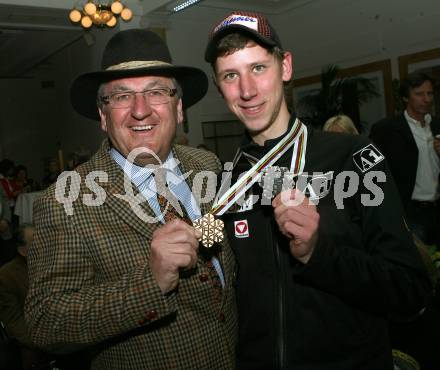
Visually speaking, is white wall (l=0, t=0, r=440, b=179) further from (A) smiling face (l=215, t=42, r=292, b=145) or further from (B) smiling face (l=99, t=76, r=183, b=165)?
(B) smiling face (l=99, t=76, r=183, b=165)

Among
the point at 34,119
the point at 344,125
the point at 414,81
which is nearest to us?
the point at 344,125

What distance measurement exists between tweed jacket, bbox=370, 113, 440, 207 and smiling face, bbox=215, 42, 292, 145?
3.33 metres

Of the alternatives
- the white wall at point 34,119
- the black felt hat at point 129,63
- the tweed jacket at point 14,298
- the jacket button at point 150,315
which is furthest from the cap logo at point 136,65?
the white wall at point 34,119

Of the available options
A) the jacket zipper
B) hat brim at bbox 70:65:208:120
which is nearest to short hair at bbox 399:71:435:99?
hat brim at bbox 70:65:208:120

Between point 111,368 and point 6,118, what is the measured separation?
550 inches

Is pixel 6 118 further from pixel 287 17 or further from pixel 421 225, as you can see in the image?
pixel 421 225

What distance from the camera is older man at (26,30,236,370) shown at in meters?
1.47

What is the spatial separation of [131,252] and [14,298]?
9.11 ft

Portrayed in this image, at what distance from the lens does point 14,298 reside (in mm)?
3908

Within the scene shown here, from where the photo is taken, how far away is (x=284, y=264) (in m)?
1.56

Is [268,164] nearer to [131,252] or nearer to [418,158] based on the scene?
[131,252]

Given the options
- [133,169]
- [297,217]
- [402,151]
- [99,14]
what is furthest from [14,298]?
[99,14]

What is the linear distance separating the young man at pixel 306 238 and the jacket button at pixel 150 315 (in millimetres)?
348

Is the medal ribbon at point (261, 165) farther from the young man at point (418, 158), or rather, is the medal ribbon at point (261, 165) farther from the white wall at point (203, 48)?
the white wall at point (203, 48)
